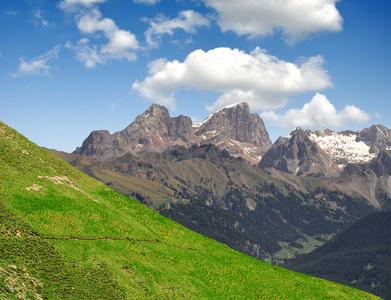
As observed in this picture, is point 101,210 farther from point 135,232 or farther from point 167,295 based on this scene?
point 167,295

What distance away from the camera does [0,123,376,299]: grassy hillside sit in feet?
212

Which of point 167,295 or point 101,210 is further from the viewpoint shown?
point 101,210

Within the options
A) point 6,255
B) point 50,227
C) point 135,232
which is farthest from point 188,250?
point 6,255

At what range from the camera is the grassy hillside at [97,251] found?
212 ft

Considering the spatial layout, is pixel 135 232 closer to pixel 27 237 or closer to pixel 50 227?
pixel 50 227

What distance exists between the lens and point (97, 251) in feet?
251

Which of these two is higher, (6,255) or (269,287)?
(269,287)

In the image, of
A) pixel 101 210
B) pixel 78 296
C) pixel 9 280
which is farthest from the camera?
pixel 101 210

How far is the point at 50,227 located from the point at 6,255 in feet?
51.8

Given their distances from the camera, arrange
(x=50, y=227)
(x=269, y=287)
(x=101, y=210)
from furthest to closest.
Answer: (x=101, y=210), (x=269, y=287), (x=50, y=227)

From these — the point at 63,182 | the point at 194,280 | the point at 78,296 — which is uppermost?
the point at 63,182

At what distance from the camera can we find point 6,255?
62688mm

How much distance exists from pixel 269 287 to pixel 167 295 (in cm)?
2756

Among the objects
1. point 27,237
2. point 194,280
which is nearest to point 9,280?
point 27,237
